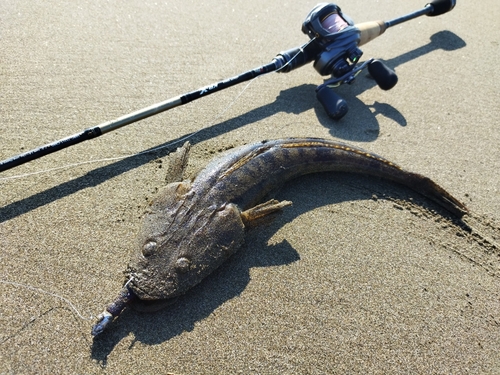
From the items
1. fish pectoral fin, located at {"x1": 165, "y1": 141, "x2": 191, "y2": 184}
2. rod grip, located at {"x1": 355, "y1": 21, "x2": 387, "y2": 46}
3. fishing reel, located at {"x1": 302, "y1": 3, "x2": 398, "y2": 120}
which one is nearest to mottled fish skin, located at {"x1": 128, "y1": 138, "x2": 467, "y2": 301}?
fish pectoral fin, located at {"x1": 165, "y1": 141, "x2": 191, "y2": 184}

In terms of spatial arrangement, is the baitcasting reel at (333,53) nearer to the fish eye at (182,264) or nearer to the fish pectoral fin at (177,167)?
the fish pectoral fin at (177,167)

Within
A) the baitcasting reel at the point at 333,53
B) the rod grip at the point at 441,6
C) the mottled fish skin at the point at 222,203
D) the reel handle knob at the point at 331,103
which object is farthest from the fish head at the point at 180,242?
the rod grip at the point at 441,6

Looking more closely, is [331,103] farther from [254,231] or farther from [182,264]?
[182,264]

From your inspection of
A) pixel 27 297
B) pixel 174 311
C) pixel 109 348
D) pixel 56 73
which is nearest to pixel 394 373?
pixel 174 311

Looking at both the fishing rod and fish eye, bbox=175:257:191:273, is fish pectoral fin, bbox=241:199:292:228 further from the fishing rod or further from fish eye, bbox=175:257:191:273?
the fishing rod

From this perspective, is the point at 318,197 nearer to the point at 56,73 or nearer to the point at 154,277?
the point at 154,277

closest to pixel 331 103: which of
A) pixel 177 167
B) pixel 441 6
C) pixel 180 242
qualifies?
pixel 177 167
